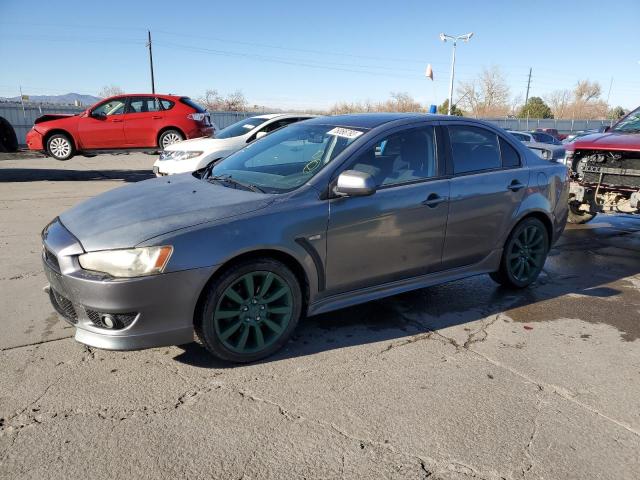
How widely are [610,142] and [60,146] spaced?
1187 cm

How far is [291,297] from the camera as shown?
3.44 meters

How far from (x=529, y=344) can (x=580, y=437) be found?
119cm

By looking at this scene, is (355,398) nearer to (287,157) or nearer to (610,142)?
(287,157)

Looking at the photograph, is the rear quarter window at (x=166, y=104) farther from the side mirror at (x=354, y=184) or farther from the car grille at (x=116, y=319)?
the car grille at (x=116, y=319)

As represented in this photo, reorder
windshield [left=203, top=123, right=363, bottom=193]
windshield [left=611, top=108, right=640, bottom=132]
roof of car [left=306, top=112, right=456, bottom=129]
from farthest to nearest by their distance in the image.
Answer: windshield [left=611, top=108, right=640, bottom=132] → roof of car [left=306, top=112, right=456, bottom=129] → windshield [left=203, top=123, right=363, bottom=193]

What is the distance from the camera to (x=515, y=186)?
464 cm

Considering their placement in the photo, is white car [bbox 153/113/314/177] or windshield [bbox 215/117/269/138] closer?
white car [bbox 153/113/314/177]

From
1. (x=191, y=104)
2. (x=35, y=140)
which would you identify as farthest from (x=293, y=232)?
(x=35, y=140)

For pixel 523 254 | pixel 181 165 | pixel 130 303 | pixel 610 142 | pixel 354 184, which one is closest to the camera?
pixel 130 303

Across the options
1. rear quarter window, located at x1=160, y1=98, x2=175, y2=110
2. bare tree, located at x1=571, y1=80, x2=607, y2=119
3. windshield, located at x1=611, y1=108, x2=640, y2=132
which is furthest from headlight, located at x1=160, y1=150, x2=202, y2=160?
bare tree, located at x1=571, y1=80, x2=607, y2=119

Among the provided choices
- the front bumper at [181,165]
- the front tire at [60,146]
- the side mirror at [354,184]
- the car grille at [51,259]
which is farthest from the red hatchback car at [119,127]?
the side mirror at [354,184]

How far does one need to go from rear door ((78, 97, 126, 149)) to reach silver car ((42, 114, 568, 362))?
9.33 meters

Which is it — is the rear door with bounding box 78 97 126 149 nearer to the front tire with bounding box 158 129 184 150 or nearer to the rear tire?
the front tire with bounding box 158 129 184 150

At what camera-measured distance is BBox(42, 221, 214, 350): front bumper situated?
2.90 metres
